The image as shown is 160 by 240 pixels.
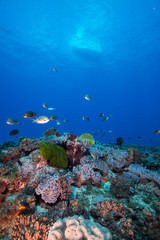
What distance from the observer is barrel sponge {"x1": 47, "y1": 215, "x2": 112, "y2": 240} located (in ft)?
7.66

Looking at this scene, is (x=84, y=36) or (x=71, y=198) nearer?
(x=71, y=198)

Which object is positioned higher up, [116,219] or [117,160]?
[117,160]

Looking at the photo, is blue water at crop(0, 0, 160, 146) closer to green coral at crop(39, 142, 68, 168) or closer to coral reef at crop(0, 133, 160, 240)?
coral reef at crop(0, 133, 160, 240)

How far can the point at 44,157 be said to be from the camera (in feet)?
14.3

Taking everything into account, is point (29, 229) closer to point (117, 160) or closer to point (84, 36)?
point (117, 160)

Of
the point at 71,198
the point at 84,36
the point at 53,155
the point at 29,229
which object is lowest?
the point at 29,229

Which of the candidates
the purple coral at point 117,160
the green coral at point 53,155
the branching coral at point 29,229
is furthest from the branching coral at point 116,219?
the purple coral at point 117,160

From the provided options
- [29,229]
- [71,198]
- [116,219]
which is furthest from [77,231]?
[71,198]

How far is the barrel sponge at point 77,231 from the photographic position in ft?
7.66

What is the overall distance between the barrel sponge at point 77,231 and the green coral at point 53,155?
2099 mm

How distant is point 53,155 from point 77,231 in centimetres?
255

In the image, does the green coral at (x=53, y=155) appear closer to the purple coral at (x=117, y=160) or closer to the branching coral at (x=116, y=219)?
the branching coral at (x=116, y=219)

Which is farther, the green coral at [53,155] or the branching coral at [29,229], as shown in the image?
the green coral at [53,155]

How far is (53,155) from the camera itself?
459 centimetres
